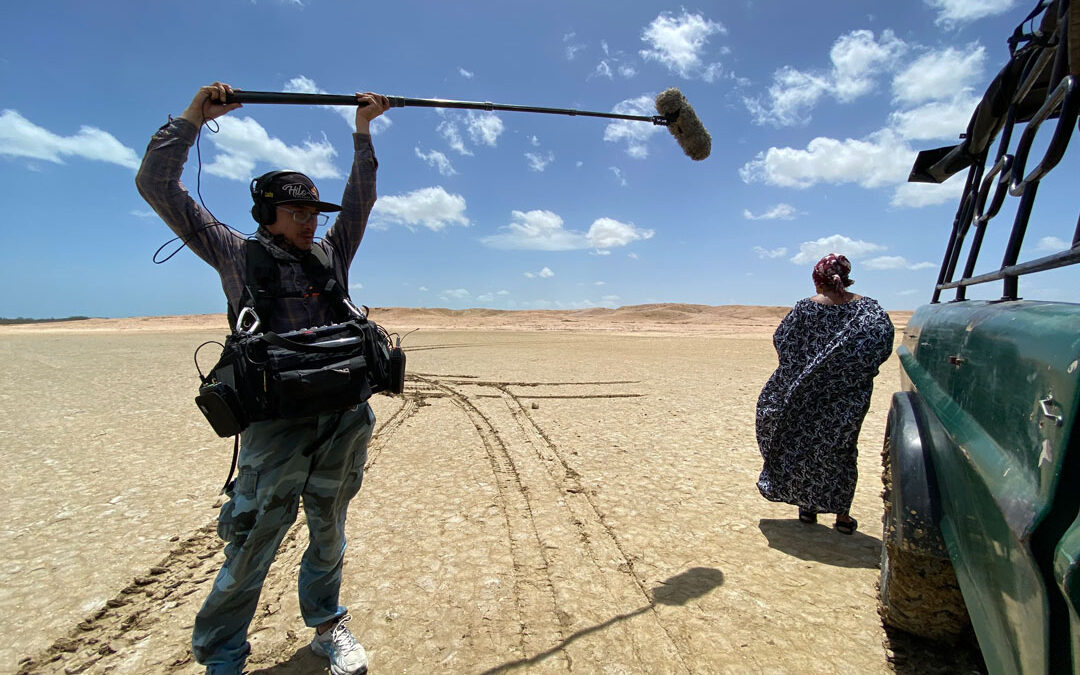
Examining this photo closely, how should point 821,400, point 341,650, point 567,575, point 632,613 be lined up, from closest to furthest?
point 341,650
point 632,613
point 567,575
point 821,400

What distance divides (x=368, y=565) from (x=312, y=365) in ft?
5.37

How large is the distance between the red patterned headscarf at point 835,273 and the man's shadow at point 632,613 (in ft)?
6.18

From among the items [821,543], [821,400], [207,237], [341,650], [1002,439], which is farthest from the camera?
[821,400]

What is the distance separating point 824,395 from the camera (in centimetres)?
351

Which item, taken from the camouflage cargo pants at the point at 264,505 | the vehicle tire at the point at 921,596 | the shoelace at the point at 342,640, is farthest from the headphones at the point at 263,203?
the vehicle tire at the point at 921,596

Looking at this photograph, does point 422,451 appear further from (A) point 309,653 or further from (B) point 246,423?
(B) point 246,423

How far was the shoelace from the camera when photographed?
2226 mm

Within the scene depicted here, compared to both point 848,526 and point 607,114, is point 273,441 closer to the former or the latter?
point 607,114

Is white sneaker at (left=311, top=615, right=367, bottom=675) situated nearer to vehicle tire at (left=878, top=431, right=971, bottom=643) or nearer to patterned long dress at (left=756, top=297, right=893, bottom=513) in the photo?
vehicle tire at (left=878, top=431, right=971, bottom=643)

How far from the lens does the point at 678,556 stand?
322cm

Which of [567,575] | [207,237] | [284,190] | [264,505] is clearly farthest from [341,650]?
[284,190]

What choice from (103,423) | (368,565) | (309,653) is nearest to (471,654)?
(309,653)

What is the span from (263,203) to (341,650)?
1.76m

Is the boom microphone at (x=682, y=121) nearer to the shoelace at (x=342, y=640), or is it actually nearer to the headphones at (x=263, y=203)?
the headphones at (x=263, y=203)
